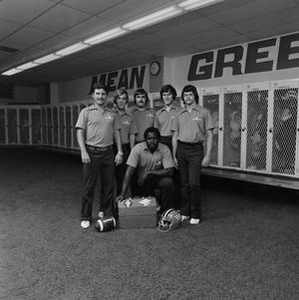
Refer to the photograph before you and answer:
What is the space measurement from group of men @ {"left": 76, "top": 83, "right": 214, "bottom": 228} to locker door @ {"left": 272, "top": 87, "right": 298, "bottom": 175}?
132 centimetres

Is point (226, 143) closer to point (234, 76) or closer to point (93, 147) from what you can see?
point (234, 76)

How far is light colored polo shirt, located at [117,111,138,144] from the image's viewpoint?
3400 mm

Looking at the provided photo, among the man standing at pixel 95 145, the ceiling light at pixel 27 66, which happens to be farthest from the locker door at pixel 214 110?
the ceiling light at pixel 27 66

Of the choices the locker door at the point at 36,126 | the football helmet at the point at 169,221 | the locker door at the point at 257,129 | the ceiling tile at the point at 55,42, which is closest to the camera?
the football helmet at the point at 169,221

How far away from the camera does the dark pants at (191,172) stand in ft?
9.96

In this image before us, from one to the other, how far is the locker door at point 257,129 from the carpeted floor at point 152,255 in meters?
0.62

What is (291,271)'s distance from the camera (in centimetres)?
206

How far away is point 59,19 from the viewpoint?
4.09 metres

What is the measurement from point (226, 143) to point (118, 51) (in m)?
2.93

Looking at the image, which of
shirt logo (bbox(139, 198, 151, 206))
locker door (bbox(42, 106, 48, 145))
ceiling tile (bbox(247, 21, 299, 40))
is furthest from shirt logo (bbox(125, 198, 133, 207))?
locker door (bbox(42, 106, 48, 145))

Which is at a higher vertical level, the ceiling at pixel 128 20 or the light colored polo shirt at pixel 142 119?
the ceiling at pixel 128 20

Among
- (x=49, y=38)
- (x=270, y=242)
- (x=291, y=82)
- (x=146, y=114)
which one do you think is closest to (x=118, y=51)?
(x=49, y=38)

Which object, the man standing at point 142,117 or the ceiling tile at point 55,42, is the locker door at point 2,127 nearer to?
the ceiling tile at point 55,42

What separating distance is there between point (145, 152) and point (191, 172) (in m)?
0.56
